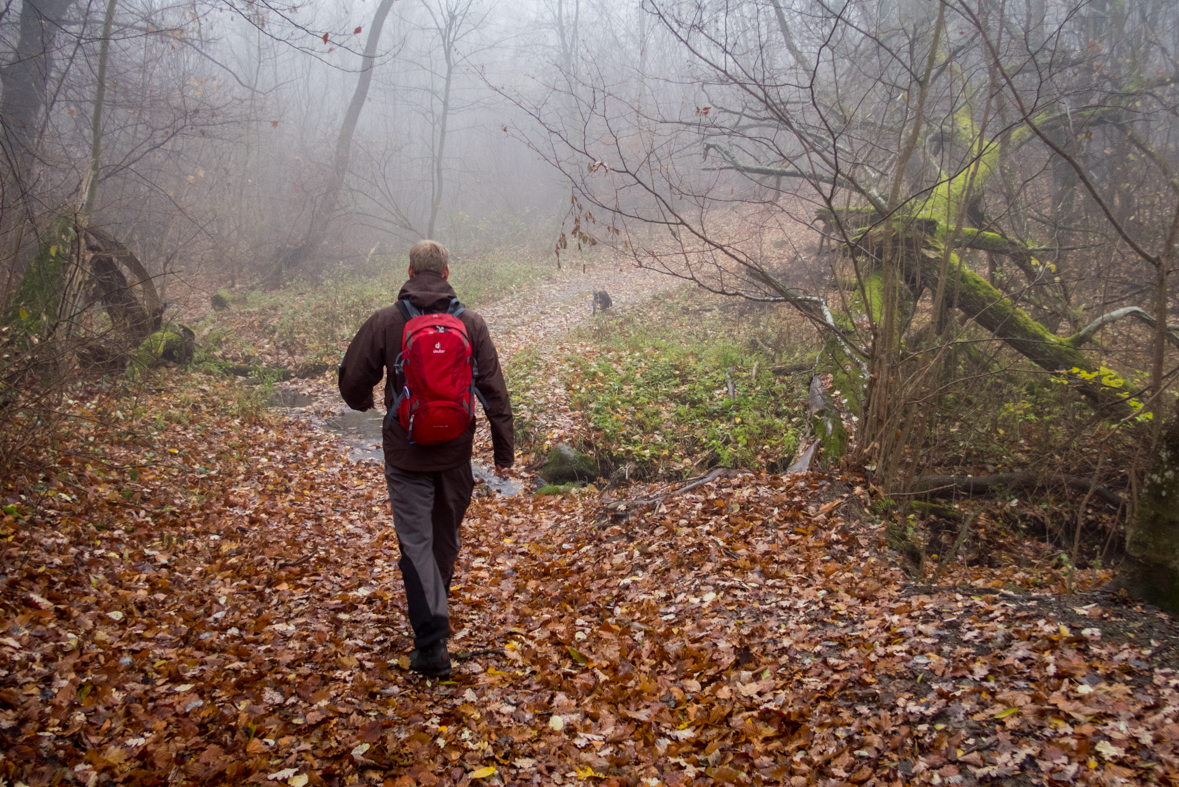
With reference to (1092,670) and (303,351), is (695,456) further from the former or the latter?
(303,351)

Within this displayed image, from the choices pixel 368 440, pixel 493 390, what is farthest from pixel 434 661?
pixel 368 440

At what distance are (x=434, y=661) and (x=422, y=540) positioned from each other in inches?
26.5

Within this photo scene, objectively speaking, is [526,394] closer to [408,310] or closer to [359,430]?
[359,430]

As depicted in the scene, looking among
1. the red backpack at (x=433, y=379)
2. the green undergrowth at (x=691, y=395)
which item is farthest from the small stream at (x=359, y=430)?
the red backpack at (x=433, y=379)

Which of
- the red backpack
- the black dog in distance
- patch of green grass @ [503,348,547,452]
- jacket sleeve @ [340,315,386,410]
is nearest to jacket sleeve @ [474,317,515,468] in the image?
the red backpack

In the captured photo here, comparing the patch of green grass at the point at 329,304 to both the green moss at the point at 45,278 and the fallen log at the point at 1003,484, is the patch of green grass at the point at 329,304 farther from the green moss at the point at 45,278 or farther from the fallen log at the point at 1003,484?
the fallen log at the point at 1003,484

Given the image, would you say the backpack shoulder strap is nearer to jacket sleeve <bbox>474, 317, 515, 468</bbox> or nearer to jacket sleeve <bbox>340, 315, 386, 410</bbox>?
jacket sleeve <bbox>340, 315, 386, 410</bbox>

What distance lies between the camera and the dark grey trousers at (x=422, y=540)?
12.4 ft

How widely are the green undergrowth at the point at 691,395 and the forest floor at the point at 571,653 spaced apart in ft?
6.39

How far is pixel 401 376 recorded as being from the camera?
3.79 m

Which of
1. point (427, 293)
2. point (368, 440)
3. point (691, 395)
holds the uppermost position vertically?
point (427, 293)

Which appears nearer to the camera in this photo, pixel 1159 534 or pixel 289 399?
pixel 1159 534

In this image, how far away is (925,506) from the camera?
21.6ft

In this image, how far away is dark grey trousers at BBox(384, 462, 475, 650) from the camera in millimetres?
3785
